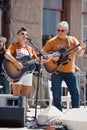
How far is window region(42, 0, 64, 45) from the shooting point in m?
11.6

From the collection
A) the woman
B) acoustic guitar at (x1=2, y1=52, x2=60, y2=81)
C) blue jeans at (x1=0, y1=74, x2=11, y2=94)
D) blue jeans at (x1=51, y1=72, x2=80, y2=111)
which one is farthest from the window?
blue jeans at (x1=51, y1=72, x2=80, y2=111)

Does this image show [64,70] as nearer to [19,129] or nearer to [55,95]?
[55,95]

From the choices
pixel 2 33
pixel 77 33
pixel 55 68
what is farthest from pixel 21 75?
pixel 77 33

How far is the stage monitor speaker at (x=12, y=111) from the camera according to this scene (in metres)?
5.45

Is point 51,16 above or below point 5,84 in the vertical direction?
above

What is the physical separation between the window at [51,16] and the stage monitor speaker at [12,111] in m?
6.07

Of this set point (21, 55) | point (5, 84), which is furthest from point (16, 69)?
point (5, 84)

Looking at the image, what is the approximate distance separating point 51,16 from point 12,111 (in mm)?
6710

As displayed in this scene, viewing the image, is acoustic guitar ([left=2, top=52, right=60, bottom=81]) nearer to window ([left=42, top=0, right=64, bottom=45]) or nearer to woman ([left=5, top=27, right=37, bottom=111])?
woman ([left=5, top=27, right=37, bottom=111])

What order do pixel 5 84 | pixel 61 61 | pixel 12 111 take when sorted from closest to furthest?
pixel 12 111
pixel 61 61
pixel 5 84

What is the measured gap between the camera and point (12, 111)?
545 cm

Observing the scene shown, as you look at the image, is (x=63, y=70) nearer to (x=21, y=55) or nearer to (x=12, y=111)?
(x=21, y=55)

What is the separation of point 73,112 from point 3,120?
1.19 metres

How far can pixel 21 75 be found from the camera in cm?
636
